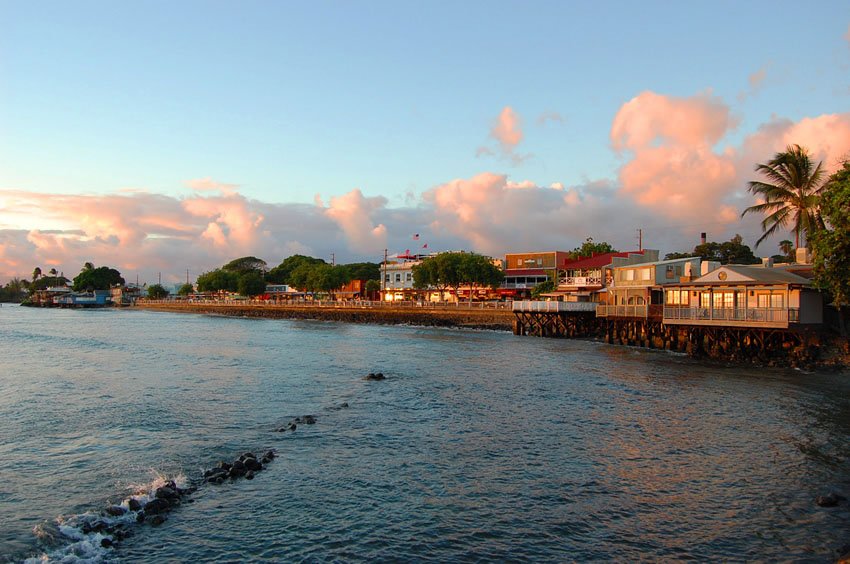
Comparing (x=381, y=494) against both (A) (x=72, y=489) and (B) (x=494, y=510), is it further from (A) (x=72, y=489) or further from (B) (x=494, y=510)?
(A) (x=72, y=489)

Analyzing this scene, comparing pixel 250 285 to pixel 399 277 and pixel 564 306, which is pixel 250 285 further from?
pixel 564 306

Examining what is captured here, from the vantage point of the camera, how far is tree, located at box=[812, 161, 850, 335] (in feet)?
93.1

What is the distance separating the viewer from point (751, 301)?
40.5 meters

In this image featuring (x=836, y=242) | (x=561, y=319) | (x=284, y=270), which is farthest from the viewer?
(x=284, y=270)

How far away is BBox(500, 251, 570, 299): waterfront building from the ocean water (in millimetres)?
71500

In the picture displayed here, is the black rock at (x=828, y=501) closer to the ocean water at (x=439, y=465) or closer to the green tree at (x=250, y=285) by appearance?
the ocean water at (x=439, y=465)

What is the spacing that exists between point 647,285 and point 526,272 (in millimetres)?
52818

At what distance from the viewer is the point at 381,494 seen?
535 inches

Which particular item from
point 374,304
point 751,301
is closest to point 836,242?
point 751,301

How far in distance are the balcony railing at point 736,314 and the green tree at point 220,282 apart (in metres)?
145

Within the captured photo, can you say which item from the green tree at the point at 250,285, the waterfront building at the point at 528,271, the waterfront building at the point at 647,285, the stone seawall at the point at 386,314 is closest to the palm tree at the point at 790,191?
the waterfront building at the point at 647,285

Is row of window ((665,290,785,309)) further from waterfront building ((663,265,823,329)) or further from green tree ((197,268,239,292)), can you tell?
green tree ((197,268,239,292))

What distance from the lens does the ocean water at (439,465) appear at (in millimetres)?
11117

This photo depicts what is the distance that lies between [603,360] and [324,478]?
1133 inches
